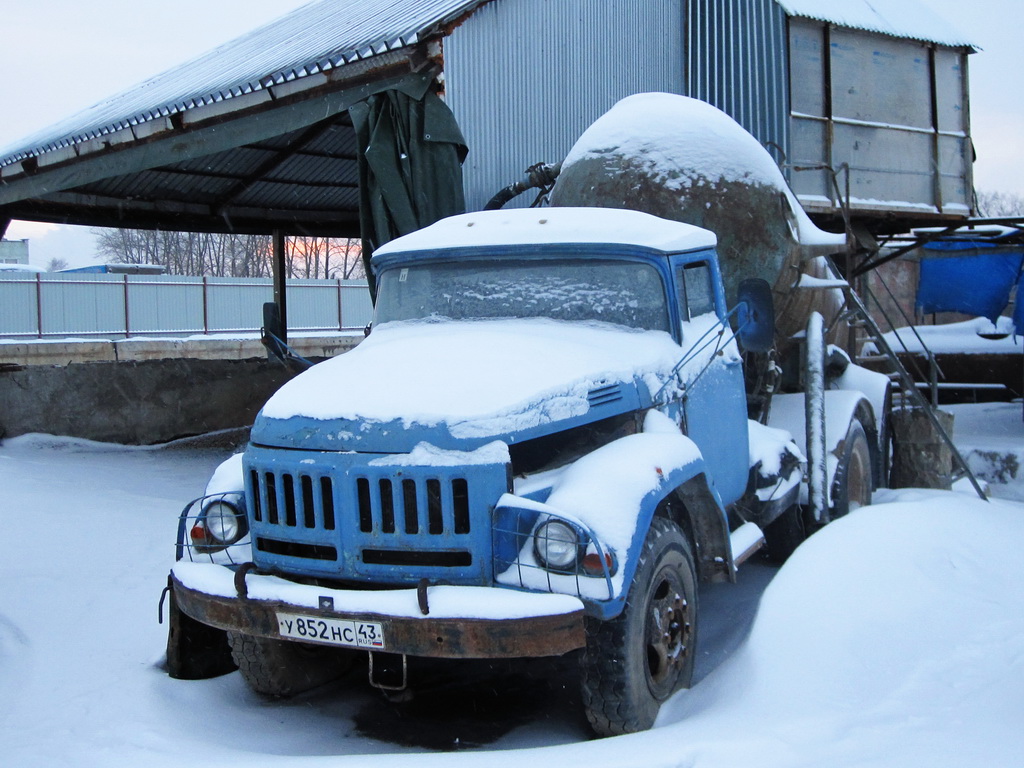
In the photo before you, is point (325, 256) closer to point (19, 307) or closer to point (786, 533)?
point (19, 307)

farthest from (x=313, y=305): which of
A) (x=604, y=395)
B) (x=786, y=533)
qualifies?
(x=604, y=395)

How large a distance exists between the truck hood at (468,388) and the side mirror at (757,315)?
0.46 meters

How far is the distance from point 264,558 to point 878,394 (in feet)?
19.9

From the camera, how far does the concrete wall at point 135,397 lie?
11.8m

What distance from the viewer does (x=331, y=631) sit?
3695mm

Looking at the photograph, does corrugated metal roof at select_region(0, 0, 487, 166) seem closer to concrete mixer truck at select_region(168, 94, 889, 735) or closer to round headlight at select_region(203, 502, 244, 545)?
concrete mixer truck at select_region(168, 94, 889, 735)

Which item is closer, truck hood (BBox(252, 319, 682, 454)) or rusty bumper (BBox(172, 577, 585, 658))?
rusty bumper (BBox(172, 577, 585, 658))

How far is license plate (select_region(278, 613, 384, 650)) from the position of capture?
3617mm

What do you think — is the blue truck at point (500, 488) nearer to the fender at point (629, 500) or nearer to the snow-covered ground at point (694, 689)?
the fender at point (629, 500)

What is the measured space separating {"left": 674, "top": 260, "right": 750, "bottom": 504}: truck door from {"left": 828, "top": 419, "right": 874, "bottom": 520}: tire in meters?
1.49

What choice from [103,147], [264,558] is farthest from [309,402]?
[103,147]

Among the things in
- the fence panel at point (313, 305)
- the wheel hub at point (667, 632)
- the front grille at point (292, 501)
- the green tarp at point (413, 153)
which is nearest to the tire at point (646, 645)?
the wheel hub at point (667, 632)

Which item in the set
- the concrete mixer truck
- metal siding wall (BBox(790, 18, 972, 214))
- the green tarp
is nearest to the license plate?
the concrete mixer truck

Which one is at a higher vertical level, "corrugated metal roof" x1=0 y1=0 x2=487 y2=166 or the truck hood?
"corrugated metal roof" x1=0 y1=0 x2=487 y2=166
